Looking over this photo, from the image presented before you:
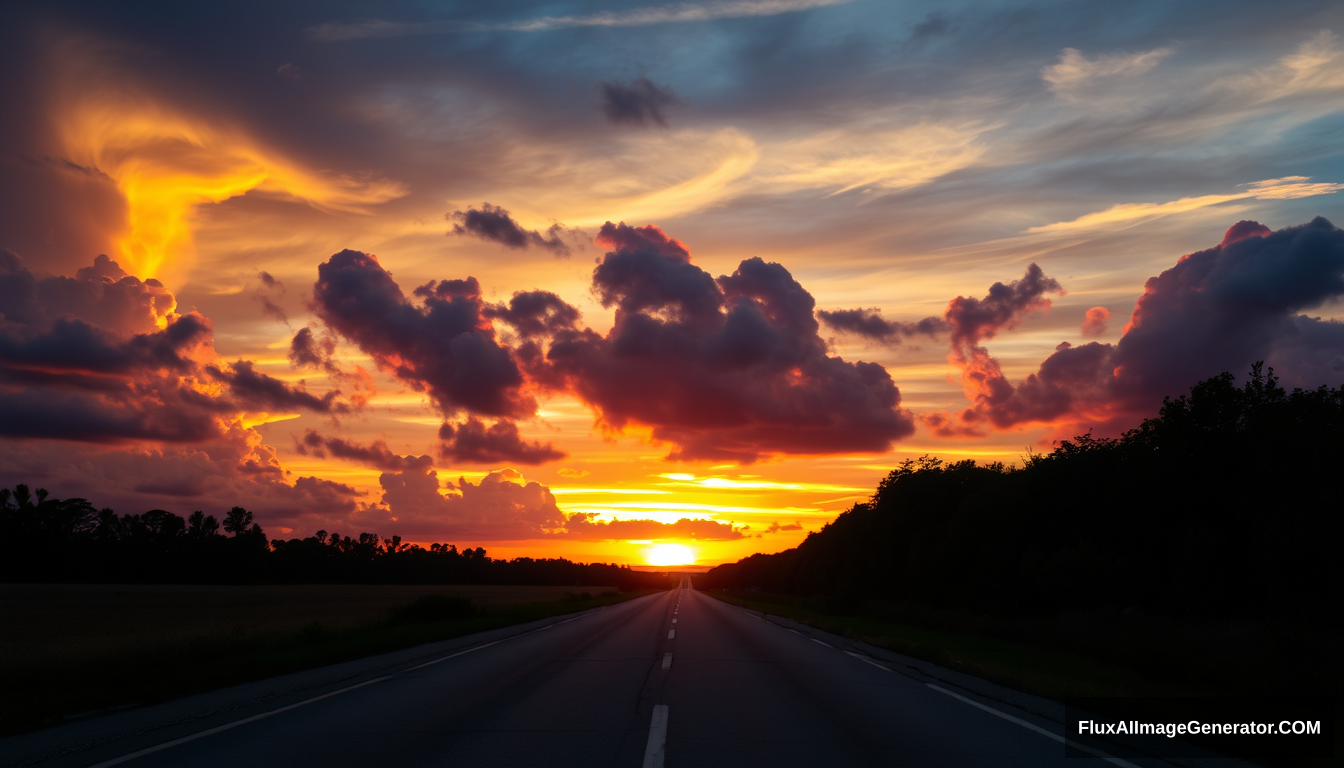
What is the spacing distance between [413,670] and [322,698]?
15.0 ft

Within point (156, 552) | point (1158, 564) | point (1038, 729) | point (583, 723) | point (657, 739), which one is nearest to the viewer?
point (657, 739)

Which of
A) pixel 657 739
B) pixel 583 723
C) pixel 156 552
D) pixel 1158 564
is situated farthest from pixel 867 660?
pixel 156 552

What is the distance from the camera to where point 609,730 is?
10172mm

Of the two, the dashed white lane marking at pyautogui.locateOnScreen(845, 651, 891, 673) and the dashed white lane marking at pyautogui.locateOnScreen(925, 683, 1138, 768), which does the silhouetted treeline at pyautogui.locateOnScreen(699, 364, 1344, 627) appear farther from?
the dashed white lane marking at pyautogui.locateOnScreen(925, 683, 1138, 768)

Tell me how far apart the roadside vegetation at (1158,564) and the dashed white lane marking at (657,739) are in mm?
7363

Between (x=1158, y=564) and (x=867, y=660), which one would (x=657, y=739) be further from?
(x=1158, y=564)

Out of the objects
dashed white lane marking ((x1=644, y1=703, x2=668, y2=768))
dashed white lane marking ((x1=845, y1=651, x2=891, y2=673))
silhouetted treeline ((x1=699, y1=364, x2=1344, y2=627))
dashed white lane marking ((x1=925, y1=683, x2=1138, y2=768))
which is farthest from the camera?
silhouetted treeline ((x1=699, y1=364, x2=1344, y2=627))

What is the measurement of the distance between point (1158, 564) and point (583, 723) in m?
37.2

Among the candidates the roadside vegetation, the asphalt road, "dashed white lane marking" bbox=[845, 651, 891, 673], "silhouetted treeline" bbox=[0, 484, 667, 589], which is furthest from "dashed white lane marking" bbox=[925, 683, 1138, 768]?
"silhouetted treeline" bbox=[0, 484, 667, 589]

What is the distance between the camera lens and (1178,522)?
127ft

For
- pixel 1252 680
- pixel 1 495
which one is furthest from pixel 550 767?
pixel 1 495

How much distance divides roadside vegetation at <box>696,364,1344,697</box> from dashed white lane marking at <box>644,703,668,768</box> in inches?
290

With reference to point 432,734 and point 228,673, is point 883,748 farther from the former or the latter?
point 228,673

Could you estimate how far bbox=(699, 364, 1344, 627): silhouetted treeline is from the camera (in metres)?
28.4
